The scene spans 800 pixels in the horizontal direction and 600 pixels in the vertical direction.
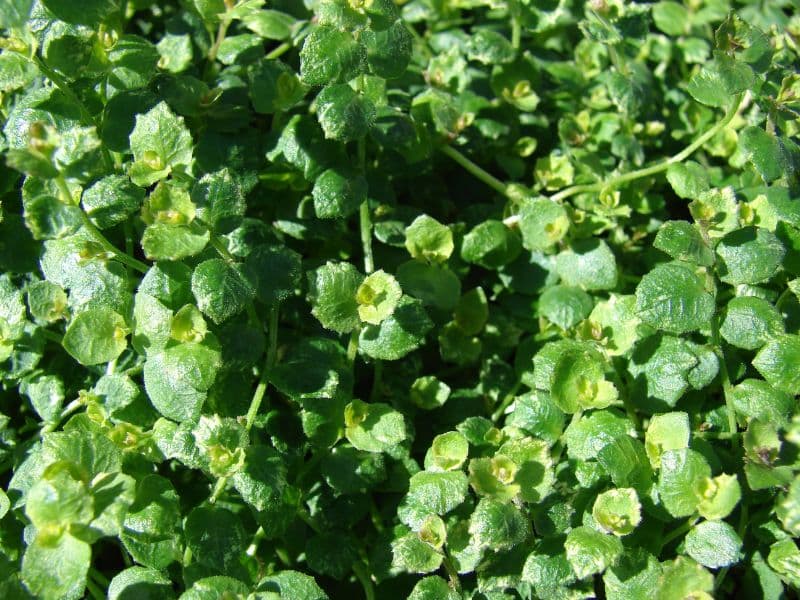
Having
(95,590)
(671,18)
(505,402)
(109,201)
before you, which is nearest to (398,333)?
(505,402)

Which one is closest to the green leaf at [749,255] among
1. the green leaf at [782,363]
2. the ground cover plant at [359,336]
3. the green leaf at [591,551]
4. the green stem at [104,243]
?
the ground cover plant at [359,336]

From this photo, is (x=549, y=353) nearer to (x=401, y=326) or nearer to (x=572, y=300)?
(x=572, y=300)

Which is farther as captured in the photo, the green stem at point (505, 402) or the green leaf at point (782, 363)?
the green stem at point (505, 402)

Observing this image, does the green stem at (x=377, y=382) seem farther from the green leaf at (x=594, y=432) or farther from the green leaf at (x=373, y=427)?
the green leaf at (x=594, y=432)

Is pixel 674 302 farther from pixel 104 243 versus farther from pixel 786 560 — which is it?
pixel 104 243

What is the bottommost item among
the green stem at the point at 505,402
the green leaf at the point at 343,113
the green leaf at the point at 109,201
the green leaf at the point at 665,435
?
the green stem at the point at 505,402

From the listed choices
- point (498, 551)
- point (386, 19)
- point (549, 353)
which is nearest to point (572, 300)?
point (549, 353)

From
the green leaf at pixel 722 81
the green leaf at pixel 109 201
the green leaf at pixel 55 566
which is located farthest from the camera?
the green leaf at pixel 722 81
